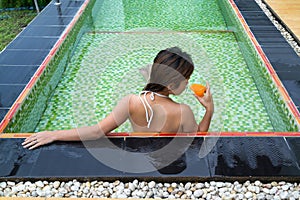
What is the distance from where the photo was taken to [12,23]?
745cm

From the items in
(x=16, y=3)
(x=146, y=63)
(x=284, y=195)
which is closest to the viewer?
(x=284, y=195)

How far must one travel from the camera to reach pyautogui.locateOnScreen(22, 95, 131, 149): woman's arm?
2646mm

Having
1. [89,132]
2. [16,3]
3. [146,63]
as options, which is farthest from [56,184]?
[16,3]

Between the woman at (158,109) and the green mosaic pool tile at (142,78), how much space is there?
45.3 inches

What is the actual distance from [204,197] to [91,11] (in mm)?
5218

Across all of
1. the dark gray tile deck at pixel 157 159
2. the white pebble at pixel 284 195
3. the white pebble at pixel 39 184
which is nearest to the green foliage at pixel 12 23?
the dark gray tile deck at pixel 157 159

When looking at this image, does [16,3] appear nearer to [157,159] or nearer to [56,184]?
[56,184]

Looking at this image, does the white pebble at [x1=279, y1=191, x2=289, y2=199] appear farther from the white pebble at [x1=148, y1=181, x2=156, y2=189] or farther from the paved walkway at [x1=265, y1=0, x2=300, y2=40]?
the paved walkway at [x1=265, y1=0, x2=300, y2=40]

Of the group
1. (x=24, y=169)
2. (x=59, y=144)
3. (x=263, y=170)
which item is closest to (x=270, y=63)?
(x=263, y=170)

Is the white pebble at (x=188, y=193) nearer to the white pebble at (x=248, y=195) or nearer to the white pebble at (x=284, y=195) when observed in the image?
the white pebble at (x=248, y=195)

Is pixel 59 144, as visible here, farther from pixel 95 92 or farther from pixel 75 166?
pixel 95 92

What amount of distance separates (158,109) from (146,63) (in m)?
2.77

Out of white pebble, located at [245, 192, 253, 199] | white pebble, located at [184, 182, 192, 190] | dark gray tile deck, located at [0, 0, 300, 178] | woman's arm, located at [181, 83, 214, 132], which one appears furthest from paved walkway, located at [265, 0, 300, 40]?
white pebble, located at [184, 182, 192, 190]

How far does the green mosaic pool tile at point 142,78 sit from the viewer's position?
418 cm
